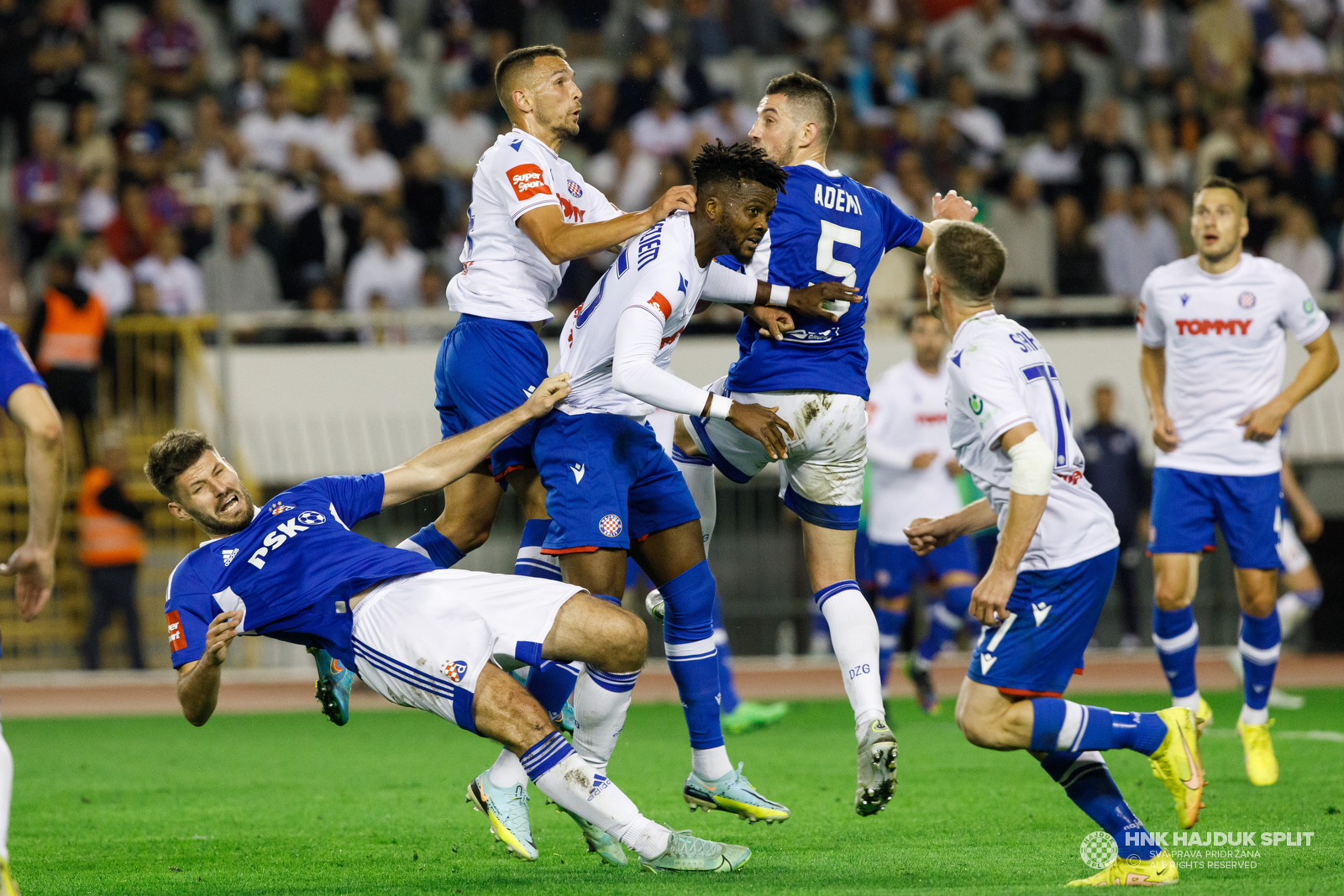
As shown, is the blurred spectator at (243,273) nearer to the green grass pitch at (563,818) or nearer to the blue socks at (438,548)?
the green grass pitch at (563,818)

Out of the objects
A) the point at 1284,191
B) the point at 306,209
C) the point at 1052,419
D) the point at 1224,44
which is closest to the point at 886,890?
the point at 1052,419

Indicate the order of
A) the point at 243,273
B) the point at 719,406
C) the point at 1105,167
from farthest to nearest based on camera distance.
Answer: the point at 1105,167, the point at 243,273, the point at 719,406

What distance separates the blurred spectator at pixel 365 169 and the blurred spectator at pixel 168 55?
7.16 feet

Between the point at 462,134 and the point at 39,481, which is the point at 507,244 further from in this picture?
the point at 462,134

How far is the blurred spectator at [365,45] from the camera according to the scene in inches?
703

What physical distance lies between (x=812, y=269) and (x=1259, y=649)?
351 cm

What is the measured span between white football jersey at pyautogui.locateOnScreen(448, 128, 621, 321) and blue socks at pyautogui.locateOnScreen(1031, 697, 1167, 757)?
8.78 ft

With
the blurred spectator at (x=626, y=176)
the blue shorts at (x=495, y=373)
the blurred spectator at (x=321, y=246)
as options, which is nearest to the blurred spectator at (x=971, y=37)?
the blurred spectator at (x=626, y=176)

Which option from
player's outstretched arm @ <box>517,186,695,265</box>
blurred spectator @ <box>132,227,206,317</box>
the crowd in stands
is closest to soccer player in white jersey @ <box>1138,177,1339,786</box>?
player's outstretched arm @ <box>517,186,695,265</box>

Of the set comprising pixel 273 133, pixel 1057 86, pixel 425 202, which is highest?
pixel 1057 86

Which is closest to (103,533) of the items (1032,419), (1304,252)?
(1032,419)

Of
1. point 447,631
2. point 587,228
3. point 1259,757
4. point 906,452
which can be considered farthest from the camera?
point 906,452

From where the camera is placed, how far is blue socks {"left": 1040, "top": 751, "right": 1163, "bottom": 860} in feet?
17.0

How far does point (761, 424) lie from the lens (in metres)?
5.67
